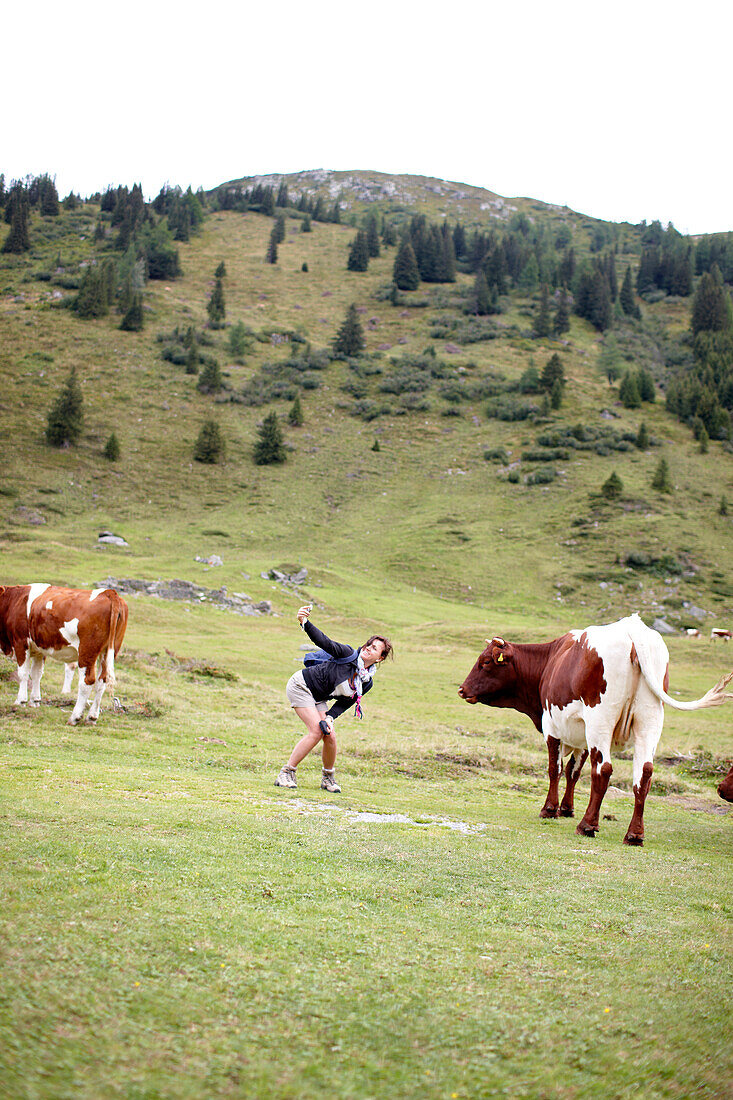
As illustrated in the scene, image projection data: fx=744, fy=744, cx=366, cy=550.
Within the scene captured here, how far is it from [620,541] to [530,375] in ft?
Answer: 118

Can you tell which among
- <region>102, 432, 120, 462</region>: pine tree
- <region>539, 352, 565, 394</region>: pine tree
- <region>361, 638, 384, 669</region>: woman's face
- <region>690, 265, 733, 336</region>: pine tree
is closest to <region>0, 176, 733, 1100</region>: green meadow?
<region>361, 638, 384, 669</region>: woman's face

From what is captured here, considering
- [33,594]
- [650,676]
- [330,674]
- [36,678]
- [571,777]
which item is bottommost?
[36,678]

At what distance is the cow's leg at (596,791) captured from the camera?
9.81 metres

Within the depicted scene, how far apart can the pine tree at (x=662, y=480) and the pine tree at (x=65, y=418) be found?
171 ft

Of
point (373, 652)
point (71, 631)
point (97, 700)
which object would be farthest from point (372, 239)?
point (373, 652)

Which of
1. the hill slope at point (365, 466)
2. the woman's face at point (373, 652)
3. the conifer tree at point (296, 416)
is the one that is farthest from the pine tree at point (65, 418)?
the woman's face at point (373, 652)

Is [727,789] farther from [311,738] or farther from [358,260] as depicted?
[358,260]

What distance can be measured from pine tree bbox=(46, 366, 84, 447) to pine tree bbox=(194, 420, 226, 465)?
10944 millimetres

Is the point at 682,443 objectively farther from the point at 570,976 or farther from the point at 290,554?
the point at 570,976

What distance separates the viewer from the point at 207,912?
498 centimetres

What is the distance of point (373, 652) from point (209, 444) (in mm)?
63858

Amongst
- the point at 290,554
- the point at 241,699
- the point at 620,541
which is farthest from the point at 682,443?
the point at 241,699

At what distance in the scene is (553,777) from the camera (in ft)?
37.2

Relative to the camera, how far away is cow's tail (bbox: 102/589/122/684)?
1435 cm
